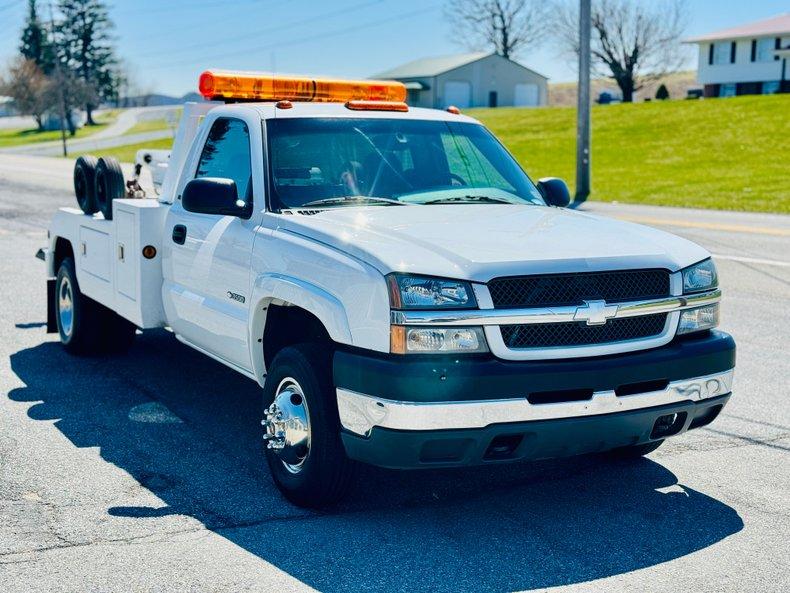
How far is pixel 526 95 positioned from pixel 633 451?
8881 cm

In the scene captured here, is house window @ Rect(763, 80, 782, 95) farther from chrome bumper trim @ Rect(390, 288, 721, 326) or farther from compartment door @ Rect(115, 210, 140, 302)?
chrome bumper trim @ Rect(390, 288, 721, 326)

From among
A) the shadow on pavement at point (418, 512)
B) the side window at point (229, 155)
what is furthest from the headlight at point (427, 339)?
the side window at point (229, 155)

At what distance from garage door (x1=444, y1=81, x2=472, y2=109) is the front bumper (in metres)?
83.6

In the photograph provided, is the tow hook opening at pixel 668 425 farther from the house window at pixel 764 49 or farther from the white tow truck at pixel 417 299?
the house window at pixel 764 49

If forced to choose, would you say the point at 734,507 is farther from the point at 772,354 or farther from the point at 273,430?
the point at 772,354

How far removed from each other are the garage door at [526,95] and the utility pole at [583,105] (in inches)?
2597

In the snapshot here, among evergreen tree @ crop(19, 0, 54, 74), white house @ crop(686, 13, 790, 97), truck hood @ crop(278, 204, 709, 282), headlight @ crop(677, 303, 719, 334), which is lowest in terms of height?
headlight @ crop(677, 303, 719, 334)

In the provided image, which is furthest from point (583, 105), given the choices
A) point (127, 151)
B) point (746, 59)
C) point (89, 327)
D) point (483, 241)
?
point (746, 59)

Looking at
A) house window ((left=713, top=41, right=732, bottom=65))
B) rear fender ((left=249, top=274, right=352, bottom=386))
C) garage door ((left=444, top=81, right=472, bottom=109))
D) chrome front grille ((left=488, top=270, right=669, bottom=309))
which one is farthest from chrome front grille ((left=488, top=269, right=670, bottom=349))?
garage door ((left=444, top=81, right=472, bottom=109))

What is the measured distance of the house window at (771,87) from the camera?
6644cm

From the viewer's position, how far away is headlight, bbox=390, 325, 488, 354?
424 centimetres

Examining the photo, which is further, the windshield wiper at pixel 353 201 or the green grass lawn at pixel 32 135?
the green grass lawn at pixel 32 135

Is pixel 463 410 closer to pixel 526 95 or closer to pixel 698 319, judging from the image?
pixel 698 319

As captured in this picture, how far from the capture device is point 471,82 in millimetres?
87688
